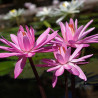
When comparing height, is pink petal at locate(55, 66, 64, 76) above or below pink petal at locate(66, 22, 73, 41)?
below

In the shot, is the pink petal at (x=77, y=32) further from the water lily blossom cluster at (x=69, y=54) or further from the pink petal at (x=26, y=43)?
the pink petal at (x=26, y=43)

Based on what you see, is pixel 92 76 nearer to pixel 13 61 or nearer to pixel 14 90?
pixel 13 61

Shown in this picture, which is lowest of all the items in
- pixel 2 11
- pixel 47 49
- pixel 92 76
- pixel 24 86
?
pixel 24 86

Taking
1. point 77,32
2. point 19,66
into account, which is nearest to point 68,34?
point 77,32

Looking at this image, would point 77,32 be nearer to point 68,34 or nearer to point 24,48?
point 68,34

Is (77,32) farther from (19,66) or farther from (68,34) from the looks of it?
(19,66)

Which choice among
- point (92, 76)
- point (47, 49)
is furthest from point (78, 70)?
point (92, 76)

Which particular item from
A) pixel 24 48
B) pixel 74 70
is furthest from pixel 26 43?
pixel 74 70

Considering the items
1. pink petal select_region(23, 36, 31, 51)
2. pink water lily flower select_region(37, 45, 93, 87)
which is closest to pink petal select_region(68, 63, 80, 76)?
pink water lily flower select_region(37, 45, 93, 87)

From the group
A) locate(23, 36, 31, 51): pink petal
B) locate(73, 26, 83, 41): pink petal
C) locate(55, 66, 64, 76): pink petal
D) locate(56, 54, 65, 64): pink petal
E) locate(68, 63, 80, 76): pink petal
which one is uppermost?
locate(23, 36, 31, 51): pink petal

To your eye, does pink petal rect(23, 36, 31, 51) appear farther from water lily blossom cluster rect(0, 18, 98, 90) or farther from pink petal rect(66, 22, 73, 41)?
pink petal rect(66, 22, 73, 41)

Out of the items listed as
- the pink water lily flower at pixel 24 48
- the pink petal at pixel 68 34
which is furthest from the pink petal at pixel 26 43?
the pink petal at pixel 68 34
